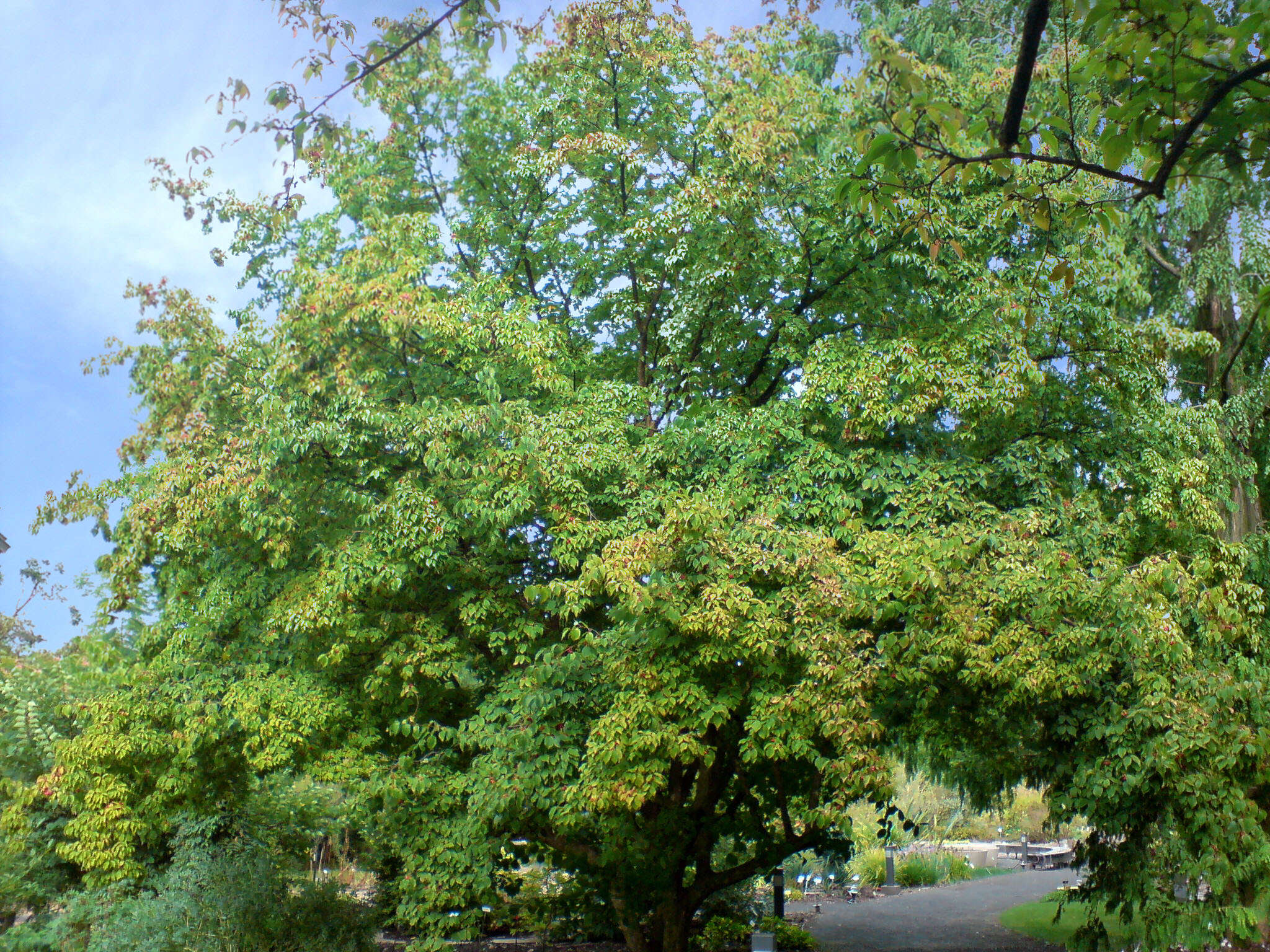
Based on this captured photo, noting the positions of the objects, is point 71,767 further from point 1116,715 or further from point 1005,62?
point 1005,62

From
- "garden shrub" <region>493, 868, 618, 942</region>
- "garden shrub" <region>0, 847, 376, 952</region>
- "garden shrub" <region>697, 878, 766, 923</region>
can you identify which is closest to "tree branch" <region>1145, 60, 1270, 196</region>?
"garden shrub" <region>0, 847, 376, 952</region>

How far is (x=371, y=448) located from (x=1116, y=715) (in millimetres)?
7149

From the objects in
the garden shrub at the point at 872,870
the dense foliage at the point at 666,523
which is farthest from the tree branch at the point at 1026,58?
the garden shrub at the point at 872,870

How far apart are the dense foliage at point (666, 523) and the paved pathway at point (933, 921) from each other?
332cm

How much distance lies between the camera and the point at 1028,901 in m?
18.7

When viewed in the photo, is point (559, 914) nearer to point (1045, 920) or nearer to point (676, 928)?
point (676, 928)

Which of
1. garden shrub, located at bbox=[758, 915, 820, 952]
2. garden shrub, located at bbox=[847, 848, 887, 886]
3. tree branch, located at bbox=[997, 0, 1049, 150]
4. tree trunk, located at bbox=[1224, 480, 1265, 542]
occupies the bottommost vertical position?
garden shrub, located at bbox=[847, 848, 887, 886]

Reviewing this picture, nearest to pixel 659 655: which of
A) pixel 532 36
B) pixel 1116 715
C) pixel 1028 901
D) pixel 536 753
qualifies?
pixel 536 753

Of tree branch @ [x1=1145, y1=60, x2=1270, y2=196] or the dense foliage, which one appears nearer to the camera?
tree branch @ [x1=1145, y1=60, x2=1270, y2=196]

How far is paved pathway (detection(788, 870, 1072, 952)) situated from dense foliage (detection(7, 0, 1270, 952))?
3323 mm

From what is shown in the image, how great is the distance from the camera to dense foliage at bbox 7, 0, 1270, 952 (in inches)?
283

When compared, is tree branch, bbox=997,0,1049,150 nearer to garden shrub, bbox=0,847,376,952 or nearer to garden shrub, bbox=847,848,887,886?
garden shrub, bbox=0,847,376,952

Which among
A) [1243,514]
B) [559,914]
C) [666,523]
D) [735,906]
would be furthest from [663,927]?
[1243,514]

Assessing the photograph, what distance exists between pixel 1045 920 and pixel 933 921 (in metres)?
1.80
